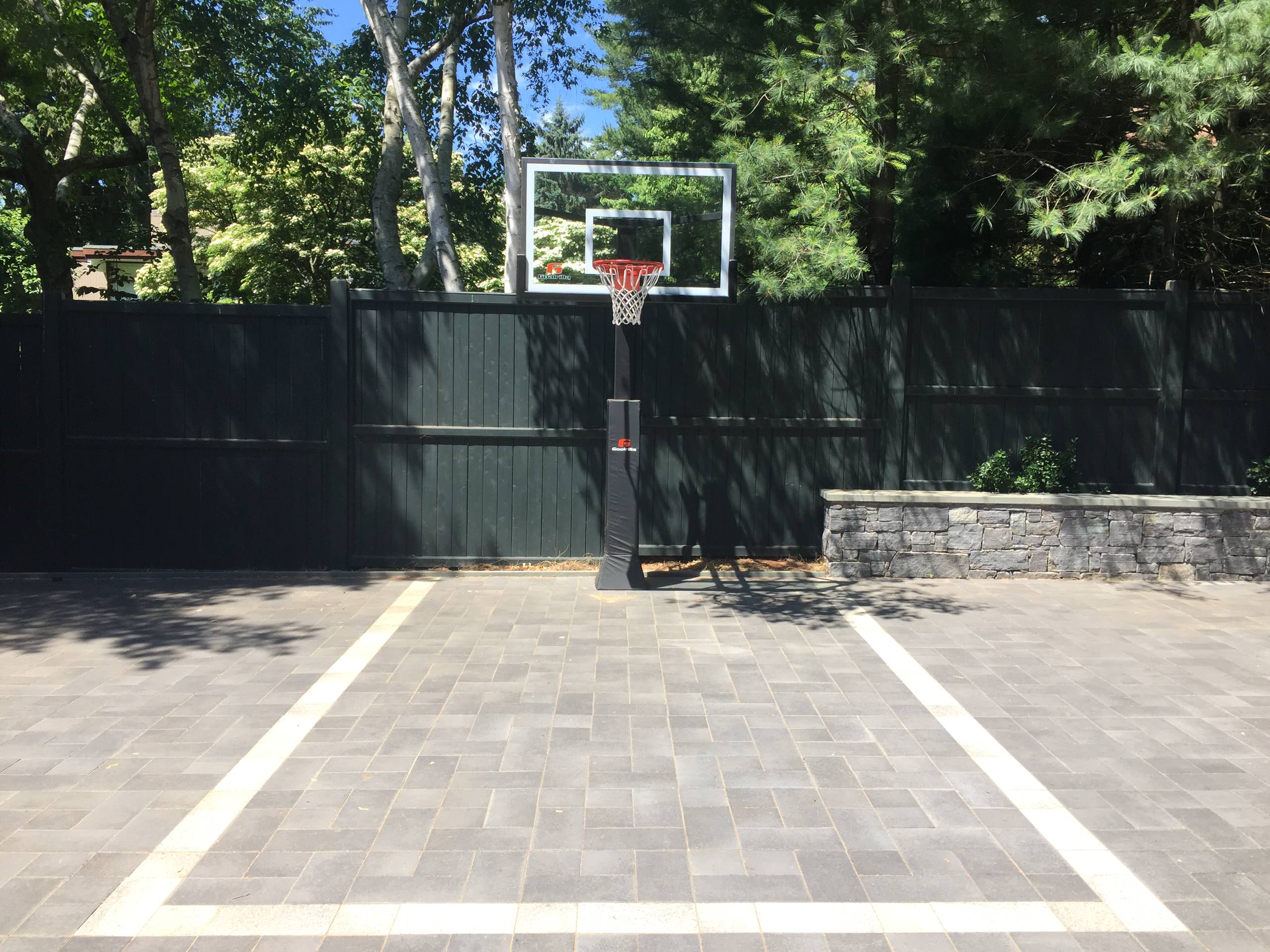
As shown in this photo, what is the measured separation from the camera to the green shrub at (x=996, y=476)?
9.31m

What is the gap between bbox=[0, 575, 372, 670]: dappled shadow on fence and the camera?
7.13 meters

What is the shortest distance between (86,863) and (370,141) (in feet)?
57.4

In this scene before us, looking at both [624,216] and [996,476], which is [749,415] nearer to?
[624,216]

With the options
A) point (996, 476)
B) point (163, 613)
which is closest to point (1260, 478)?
point (996, 476)

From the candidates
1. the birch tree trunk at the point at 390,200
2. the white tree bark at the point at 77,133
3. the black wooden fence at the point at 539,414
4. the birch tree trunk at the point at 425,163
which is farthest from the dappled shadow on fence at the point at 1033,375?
the white tree bark at the point at 77,133

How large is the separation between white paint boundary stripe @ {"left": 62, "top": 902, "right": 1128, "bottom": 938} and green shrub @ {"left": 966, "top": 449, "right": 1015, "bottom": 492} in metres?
5.80

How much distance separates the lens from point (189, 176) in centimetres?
2388

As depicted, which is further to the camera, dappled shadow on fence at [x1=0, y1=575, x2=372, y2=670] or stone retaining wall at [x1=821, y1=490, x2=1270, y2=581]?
stone retaining wall at [x1=821, y1=490, x2=1270, y2=581]

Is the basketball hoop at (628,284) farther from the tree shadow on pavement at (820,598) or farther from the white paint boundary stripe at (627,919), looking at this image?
the white paint boundary stripe at (627,919)

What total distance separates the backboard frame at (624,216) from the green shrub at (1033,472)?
279 cm

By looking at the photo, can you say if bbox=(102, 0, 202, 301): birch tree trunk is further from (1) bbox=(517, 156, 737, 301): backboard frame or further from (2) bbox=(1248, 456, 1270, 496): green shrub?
(2) bbox=(1248, 456, 1270, 496): green shrub

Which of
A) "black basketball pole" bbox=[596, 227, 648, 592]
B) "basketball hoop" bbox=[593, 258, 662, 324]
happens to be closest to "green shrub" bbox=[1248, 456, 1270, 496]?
"black basketball pole" bbox=[596, 227, 648, 592]

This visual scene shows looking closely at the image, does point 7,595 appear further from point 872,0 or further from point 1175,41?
point 1175,41

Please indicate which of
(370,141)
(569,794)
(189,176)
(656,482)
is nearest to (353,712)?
(569,794)
